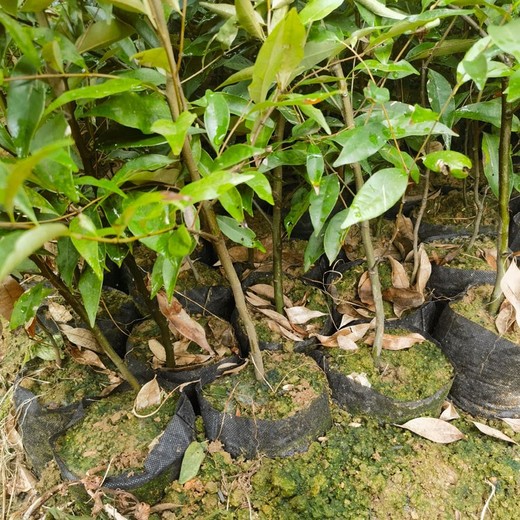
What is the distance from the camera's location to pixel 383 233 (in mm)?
1509

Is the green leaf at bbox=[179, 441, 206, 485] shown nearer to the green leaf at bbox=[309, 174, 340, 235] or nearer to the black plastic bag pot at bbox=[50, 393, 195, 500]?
the black plastic bag pot at bbox=[50, 393, 195, 500]

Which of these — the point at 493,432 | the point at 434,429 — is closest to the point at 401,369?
the point at 434,429

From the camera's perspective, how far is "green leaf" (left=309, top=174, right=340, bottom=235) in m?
0.85

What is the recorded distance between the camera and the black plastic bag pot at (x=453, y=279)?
1208 mm

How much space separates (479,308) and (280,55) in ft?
2.79

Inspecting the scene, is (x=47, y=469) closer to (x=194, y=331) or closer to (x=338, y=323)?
(x=194, y=331)

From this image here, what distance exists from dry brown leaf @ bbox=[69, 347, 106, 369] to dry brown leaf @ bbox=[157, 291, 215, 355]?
0.22 metres

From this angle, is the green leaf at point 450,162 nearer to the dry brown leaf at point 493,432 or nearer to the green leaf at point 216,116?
the green leaf at point 216,116

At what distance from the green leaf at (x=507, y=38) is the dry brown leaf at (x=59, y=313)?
1.13 meters

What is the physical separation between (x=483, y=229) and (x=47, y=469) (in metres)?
1.43

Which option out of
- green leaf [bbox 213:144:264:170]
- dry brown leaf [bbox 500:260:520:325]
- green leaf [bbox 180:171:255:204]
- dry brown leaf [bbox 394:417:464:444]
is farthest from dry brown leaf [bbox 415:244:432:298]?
green leaf [bbox 180:171:255:204]

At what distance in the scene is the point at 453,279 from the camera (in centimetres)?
124

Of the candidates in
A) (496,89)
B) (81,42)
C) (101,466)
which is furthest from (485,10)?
(101,466)

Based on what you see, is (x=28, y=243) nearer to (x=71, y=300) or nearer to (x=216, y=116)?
(x=216, y=116)
